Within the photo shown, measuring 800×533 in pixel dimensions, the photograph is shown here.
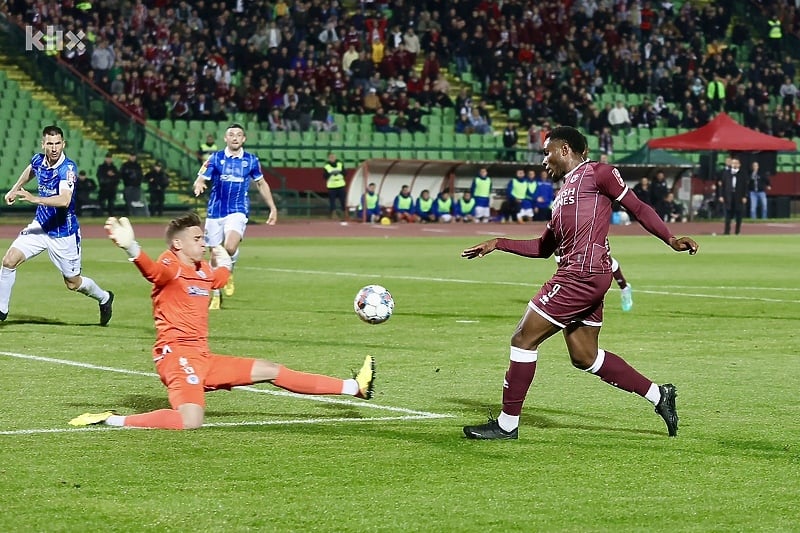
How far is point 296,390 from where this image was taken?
8.59 m

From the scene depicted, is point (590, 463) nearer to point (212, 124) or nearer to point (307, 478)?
point (307, 478)

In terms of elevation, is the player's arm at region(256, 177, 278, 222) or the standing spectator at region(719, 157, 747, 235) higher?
the player's arm at region(256, 177, 278, 222)

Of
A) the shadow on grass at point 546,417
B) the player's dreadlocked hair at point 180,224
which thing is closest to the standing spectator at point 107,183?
the shadow on grass at point 546,417

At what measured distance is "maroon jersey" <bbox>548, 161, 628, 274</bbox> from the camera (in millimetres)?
8281

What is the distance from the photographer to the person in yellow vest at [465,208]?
41.4 m

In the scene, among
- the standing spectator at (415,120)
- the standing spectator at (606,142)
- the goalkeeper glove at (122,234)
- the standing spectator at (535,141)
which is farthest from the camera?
the standing spectator at (606,142)

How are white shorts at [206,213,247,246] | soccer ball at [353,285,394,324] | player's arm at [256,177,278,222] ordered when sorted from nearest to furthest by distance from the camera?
soccer ball at [353,285,394,324], white shorts at [206,213,247,246], player's arm at [256,177,278,222]

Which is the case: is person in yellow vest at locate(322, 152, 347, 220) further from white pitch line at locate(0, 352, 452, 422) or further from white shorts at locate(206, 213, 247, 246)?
white pitch line at locate(0, 352, 452, 422)

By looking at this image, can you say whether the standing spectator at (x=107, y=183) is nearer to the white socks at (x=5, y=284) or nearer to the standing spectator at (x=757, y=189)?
the standing spectator at (x=757, y=189)

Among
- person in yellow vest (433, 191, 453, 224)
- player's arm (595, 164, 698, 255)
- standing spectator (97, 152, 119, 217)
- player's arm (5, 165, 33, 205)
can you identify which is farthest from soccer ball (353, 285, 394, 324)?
person in yellow vest (433, 191, 453, 224)

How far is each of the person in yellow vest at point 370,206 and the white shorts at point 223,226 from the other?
2230 centimetres

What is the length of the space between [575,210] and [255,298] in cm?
1059

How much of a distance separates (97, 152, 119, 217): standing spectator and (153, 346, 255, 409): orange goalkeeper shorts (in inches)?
1183

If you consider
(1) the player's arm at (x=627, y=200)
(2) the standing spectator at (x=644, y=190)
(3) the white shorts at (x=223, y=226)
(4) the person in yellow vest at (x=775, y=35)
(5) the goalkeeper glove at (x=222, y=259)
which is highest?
(4) the person in yellow vest at (x=775, y=35)
